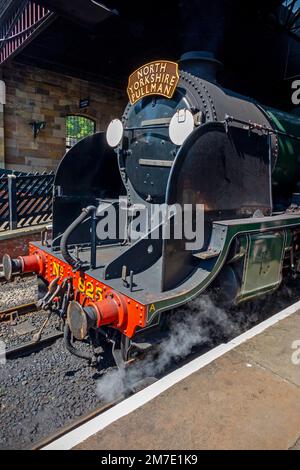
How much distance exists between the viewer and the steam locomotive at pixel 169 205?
248cm

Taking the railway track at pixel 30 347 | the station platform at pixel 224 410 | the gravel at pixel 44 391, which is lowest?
the gravel at pixel 44 391

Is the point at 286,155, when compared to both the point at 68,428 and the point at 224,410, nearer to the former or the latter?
the point at 224,410

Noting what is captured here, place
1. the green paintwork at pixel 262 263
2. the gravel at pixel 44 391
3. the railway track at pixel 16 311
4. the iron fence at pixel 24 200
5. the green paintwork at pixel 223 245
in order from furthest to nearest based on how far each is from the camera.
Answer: the iron fence at pixel 24 200
the railway track at pixel 16 311
the green paintwork at pixel 262 263
the green paintwork at pixel 223 245
the gravel at pixel 44 391

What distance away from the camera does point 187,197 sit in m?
2.59

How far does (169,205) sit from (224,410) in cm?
144

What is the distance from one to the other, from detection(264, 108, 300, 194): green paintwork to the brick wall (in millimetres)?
6495

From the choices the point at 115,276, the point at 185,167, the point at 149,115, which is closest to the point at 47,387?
the point at 115,276

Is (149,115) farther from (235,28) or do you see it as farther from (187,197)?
(235,28)

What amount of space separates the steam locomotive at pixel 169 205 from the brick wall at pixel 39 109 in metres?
5.27

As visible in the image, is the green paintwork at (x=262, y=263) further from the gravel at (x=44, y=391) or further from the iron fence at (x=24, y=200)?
the iron fence at (x=24, y=200)

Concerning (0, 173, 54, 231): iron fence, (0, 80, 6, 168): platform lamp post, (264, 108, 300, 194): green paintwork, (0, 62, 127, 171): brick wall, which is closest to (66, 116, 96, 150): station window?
(0, 62, 127, 171): brick wall

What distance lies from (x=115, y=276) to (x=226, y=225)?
40.3 inches

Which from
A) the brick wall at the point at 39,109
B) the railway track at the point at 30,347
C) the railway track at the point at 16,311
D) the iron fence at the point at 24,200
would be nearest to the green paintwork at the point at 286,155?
the railway track at the point at 30,347

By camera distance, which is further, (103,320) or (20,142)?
(20,142)
